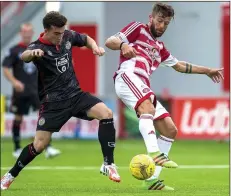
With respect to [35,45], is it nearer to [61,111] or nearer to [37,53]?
[37,53]

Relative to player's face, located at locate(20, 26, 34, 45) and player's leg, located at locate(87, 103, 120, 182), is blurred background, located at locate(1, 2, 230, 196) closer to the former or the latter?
player's leg, located at locate(87, 103, 120, 182)

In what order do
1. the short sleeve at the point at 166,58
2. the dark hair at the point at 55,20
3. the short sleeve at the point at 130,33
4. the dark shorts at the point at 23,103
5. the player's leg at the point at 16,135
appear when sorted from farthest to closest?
the dark shorts at the point at 23,103
the player's leg at the point at 16,135
the short sleeve at the point at 166,58
the short sleeve at the point at 130,33
the dark hair at the point at 55,20

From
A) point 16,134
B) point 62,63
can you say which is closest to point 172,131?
point 62,63

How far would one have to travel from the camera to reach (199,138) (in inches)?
824

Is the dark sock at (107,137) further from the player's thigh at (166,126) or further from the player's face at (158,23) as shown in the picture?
the player's face at (158,23)

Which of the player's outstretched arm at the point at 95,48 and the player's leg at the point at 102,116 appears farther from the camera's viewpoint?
the player's leg at the point at 102,116

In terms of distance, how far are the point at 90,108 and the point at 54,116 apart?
43 cm

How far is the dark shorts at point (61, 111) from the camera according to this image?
991 cm

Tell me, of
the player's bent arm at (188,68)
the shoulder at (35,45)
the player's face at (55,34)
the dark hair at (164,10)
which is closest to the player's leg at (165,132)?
the player's bent arm at (188,68)

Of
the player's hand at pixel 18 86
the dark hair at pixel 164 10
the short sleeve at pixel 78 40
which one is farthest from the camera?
the player's hand at pixel 18 86

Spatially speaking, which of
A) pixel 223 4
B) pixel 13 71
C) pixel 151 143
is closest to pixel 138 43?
pixel 151 143

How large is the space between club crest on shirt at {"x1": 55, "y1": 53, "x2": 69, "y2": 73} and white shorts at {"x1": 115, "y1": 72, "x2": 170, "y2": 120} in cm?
66

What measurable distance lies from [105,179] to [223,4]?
13325mm

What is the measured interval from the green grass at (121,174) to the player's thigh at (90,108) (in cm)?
86
